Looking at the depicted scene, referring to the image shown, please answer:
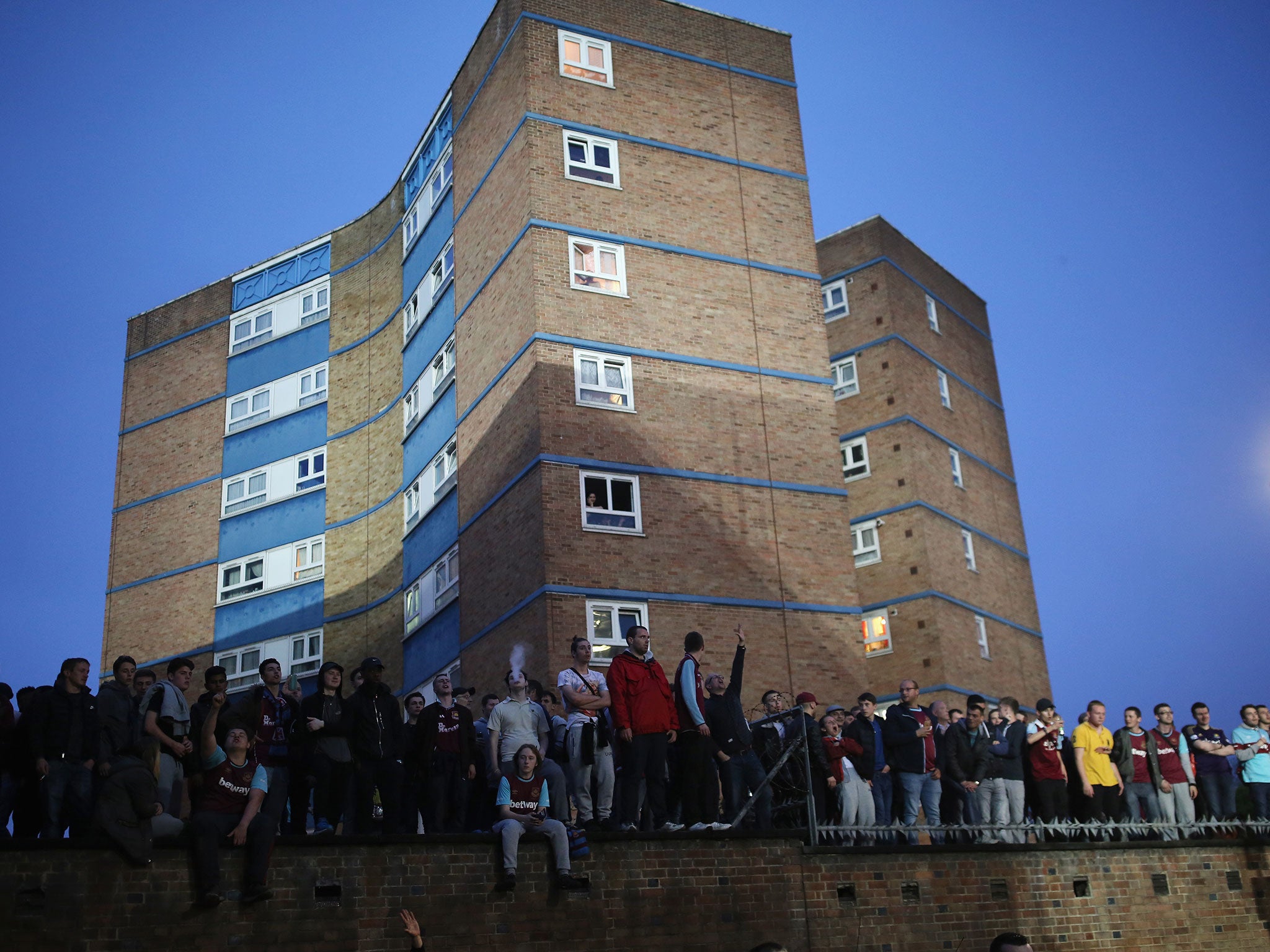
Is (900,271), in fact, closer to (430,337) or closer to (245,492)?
(430,337)

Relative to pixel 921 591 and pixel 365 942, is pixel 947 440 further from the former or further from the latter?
pixel 365 942

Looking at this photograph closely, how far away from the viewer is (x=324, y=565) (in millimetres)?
35531

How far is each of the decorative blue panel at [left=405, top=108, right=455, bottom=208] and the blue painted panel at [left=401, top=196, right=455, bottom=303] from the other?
148cm

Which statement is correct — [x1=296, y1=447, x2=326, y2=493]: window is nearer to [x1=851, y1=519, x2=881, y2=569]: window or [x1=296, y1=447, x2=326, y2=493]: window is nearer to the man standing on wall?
[x1=851, y1=519, x2=881, y2=569]: window

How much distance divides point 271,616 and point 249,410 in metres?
6.32

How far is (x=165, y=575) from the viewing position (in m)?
37.3

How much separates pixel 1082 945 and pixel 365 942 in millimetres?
8364

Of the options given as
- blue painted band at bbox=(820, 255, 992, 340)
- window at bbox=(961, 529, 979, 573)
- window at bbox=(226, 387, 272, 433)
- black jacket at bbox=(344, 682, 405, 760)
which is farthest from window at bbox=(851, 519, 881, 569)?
black jacket at bbox=(344, 682, 405, 760)

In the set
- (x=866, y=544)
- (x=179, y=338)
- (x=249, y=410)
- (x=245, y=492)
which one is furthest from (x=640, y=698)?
(x=179, y=338)

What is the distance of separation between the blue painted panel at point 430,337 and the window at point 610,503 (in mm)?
6918

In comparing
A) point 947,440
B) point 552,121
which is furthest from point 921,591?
point 552,121

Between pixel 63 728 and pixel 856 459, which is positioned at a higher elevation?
pixel 856 459

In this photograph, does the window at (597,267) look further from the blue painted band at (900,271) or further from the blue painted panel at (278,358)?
the blue painted panel at (278,358)

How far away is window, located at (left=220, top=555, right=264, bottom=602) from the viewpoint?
36.1 meters
